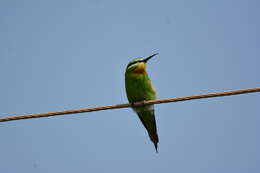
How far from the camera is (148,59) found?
20.4 ft

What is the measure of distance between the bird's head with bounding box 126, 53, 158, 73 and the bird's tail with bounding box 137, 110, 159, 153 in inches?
25.2

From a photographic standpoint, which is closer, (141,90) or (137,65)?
(141,90)

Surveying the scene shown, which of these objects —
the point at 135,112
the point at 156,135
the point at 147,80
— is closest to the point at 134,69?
the point at 147,80

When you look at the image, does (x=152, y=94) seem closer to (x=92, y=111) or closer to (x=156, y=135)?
(x=156, y=135)

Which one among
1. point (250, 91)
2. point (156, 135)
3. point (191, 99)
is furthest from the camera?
point (156, 135)

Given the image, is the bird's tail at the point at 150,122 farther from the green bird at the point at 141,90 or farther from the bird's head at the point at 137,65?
the bird's head at the point at 137,65

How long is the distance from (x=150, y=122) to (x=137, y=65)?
0.87 meters

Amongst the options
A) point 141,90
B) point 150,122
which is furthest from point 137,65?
→ point 150,122

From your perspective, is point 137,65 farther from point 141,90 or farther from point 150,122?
point 150,122

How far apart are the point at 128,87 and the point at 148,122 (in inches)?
23.8

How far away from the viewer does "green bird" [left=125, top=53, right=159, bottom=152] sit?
19.3 feet

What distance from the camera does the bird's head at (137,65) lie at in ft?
19.9

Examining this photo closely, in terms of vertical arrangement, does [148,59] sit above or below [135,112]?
above

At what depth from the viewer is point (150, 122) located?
234 inches
